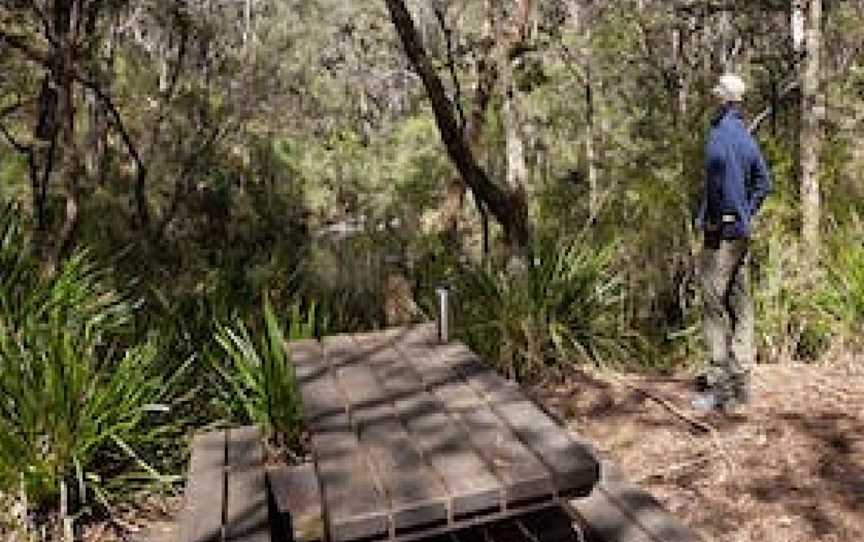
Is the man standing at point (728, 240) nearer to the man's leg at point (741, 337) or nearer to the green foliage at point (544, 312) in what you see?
the man's leg at point (741, 337)

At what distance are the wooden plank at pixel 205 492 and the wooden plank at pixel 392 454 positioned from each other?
64 centimetres

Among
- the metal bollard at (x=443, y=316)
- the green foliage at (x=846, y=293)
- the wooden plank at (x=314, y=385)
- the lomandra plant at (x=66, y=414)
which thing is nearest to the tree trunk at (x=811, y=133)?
the green foliage at (x=846, y=293)

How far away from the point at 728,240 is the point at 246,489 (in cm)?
293

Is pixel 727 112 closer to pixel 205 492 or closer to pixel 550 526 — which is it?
pixel 550 526

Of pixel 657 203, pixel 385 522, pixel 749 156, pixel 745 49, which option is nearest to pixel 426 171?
pixel 745 49

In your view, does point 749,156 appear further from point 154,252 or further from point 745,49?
point 745,49

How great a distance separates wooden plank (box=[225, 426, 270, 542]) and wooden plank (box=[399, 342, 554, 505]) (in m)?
0.77

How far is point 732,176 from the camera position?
17.3 ft

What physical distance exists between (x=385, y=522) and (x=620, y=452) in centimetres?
280

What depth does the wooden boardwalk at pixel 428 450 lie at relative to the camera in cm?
274

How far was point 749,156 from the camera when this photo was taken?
530cm

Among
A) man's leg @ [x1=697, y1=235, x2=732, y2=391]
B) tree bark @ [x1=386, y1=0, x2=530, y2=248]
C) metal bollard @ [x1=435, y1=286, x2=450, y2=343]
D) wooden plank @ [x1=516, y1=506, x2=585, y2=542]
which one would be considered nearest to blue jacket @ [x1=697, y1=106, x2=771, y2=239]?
man's leg @ [x1=697, y1=235, x2=732, y2=391]

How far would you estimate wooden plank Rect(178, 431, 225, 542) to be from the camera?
3533 mm

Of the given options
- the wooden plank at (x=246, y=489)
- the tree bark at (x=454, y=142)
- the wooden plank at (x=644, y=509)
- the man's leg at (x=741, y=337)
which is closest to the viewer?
the wooden plank at (x=644, y=509)
